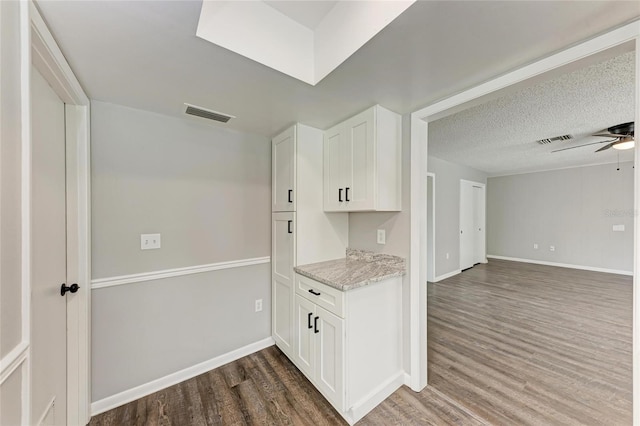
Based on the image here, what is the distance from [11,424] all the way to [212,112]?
1.87 metres

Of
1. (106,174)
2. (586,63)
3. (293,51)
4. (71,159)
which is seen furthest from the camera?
(106,174)

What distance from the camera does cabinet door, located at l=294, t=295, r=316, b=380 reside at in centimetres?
187

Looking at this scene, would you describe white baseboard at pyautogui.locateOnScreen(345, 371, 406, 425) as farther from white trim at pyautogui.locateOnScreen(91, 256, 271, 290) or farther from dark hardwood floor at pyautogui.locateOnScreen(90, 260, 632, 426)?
white trim at pyautogui.locateOnScreen(91, 256, 271, 290)

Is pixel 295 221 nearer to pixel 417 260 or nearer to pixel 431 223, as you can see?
pixel 417 260

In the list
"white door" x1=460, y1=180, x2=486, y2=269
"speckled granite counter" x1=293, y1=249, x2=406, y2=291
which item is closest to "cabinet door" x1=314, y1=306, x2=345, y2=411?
"speckled granite counter" x1=293, y1=249, x2=406, y2=291

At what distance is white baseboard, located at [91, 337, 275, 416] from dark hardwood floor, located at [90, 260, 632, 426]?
0.17 ft

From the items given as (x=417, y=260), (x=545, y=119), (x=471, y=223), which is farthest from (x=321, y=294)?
(x=471, y=223)

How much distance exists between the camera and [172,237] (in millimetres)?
1979

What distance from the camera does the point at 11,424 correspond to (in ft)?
2.63

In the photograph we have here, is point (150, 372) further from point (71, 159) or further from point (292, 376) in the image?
point (71, 159)

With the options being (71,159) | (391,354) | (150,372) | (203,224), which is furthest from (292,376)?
(71,159)

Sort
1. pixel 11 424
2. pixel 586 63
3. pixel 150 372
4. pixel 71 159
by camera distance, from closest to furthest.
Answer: pixel 11 424 → pixel 586 63 → pixel 71 159 → pixel 150 372

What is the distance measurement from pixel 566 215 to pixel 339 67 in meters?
7.20

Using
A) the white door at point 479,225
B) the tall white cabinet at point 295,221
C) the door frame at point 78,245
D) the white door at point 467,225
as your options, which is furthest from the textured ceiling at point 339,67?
the white door at point 479,225
